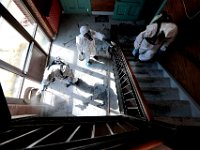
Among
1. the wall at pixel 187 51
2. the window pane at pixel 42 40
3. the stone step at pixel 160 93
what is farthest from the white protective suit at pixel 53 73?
the wall at pixel 187 51

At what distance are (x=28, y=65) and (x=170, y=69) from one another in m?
3.46

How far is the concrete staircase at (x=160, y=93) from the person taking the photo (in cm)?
301

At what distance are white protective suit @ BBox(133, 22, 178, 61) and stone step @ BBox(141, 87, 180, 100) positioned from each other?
94 centimetres

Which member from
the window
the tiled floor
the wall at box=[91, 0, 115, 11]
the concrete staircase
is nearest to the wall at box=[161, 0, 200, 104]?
the concrete staircase

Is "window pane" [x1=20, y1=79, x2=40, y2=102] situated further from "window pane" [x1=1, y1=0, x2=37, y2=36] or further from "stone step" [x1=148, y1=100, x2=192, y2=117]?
"stone step" [x1=148, y1=100, x2=192, y2=117]

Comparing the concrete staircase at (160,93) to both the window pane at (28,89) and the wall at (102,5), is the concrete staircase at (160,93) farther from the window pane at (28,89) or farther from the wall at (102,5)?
the wall at (102,5)

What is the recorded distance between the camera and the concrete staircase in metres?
3.01

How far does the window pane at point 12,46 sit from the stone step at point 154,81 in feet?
9.08

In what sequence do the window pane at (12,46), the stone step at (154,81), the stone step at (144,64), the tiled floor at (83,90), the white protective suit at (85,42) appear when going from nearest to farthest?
the window pane at (12,46) → the stone step at (154,81) → the white protective suit at (85,42) → the tiled floor at (83,90) → the stone step at (144,64)

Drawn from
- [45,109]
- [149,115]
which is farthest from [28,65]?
[149,115]

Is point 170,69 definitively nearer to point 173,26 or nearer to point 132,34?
point 173,26

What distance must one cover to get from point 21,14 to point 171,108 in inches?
154

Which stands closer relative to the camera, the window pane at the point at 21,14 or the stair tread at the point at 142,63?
the window pane at the point at 21,14

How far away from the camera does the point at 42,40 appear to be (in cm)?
495
